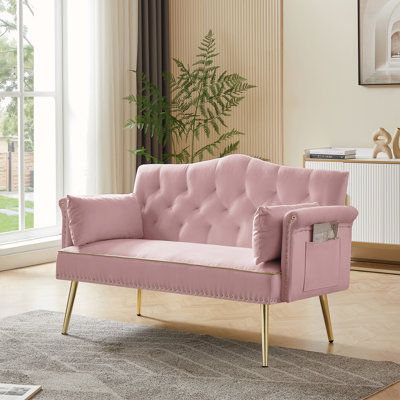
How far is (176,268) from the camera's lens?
414 cm

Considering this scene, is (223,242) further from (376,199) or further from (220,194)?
(376,199)

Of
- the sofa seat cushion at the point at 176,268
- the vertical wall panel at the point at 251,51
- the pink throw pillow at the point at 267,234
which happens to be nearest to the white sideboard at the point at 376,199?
the vertical wall panel at the point at 251,51

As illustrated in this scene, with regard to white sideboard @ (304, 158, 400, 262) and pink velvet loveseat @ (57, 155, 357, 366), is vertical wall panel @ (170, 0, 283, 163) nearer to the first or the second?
white sideboard @ (304, 158, 400, 262)

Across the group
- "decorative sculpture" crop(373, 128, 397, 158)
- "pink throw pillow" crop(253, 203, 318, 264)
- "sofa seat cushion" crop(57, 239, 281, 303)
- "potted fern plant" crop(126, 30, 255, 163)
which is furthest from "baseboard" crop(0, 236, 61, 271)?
"pink throw pillow" crop(253, 203, 318, 264)

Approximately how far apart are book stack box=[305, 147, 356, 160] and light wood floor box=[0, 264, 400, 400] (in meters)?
0.91

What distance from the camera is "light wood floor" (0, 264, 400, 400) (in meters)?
4.36

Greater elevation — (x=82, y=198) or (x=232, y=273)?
(x=82, y=198)

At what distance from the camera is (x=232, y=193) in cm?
458

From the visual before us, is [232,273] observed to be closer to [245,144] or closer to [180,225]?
[180,225]

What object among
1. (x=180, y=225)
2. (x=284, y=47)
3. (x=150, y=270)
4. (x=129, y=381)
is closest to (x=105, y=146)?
(x=284, y=47)

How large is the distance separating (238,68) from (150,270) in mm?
3354

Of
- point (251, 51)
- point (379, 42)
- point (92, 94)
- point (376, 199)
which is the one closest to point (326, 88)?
point (379, 42)

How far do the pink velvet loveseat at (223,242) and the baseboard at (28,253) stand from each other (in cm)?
181

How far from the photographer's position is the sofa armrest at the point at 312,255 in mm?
3910
